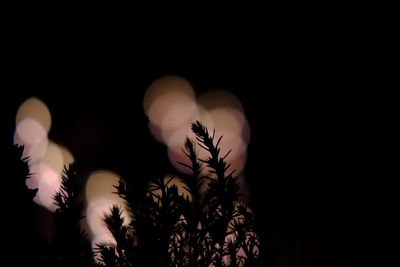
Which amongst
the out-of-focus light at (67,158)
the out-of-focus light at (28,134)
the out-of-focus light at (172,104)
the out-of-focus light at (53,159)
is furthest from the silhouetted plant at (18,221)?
the out-of-focus light at (172,104)

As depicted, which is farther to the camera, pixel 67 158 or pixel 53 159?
pixel 53 159

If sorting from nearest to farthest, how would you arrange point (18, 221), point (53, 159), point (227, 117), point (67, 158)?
point (18, 221), point (67, 158), point (53, 159), point (227, 117)

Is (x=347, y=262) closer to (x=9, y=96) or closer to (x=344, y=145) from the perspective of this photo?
(x=344, y=145)

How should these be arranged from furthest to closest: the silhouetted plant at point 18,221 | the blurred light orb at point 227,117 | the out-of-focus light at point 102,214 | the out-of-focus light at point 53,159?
1. the blurred light orb at point 227,117
2. the out-of-focus light at point 53,159
3. the out-of-focus light at point 102,214
4. the silhouetted plant at point 18,221

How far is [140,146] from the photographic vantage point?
51.9 inches

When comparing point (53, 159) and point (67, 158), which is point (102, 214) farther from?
point (53, 159)

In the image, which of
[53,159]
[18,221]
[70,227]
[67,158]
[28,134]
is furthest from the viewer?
[53,159]

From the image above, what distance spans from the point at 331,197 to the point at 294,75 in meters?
6.13

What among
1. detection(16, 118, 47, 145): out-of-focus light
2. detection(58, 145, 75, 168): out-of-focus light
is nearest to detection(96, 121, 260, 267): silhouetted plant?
detection(58, 145, 75, 168): out-of-focus light

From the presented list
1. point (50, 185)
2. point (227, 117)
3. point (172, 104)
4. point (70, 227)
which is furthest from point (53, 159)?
point (227, 117)

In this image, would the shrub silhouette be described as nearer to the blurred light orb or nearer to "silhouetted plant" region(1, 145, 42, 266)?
"silhouetted plant" region(1, 145, 42, 266)

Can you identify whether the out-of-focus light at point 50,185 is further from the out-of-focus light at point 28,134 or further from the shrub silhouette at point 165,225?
the out-of-focus light at point 28,134

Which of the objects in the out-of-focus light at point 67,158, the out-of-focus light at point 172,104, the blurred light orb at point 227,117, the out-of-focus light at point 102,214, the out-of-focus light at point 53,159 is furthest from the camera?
the out-of-focus light at point 172,104

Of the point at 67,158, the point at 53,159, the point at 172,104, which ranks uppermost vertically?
the point at 172,104
